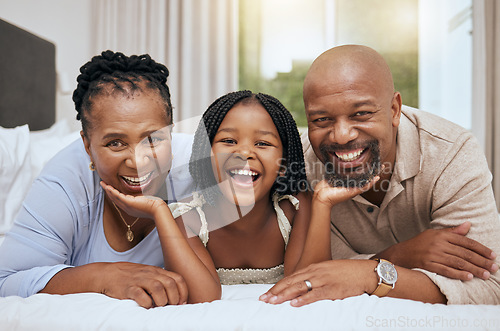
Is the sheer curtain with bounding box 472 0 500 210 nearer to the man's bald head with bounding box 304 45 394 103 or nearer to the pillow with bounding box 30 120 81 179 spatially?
the man's bald head with bounding box 304 45 394 103

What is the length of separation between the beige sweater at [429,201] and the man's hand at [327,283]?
196 mm

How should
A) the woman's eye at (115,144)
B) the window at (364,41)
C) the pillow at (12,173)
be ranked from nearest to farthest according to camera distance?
the woman's eye at (115,144)
the pillow at (12,173)
the window at (364,41)

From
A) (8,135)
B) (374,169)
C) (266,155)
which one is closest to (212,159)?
(266,155)

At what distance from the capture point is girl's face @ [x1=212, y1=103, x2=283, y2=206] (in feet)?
4.47

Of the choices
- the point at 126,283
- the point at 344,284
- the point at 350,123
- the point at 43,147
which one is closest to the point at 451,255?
the point at 344,284

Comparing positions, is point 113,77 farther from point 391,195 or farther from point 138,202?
point 391,195

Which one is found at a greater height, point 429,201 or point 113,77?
point 113,77

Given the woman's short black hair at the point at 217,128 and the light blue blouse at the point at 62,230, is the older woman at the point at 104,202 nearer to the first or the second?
the light blue blouse at the point at 62,230

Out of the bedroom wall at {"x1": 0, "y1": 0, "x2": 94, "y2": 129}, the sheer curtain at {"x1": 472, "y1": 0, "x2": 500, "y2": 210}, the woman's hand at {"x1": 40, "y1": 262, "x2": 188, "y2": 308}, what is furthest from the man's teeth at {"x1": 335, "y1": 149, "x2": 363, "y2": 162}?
the sheer curtain at {"x1": 472, "y1": 0, "x2": 500, "y2": 210}

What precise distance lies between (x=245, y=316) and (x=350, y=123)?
0.74 m

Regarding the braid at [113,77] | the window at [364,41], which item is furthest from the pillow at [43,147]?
the window at [364,41]

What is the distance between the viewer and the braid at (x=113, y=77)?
137 centimetres

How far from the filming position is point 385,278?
1160mm

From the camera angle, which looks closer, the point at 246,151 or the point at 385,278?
the point at 385,278
